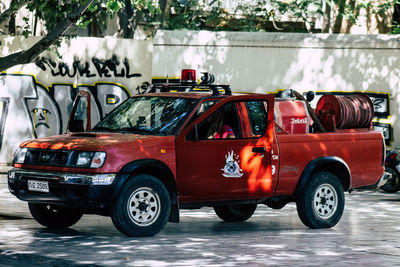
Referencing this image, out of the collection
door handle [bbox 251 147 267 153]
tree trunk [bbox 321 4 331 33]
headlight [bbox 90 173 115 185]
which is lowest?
headlight [bbox 90 173 115 185]

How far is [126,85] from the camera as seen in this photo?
74.5ft

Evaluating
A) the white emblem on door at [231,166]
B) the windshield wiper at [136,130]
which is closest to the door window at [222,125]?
the white emblem on door at [231,166]

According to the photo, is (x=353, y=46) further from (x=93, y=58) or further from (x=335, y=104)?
(x=335, y=104)

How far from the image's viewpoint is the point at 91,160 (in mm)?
10180

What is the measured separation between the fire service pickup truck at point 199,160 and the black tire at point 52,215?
1 centimetres

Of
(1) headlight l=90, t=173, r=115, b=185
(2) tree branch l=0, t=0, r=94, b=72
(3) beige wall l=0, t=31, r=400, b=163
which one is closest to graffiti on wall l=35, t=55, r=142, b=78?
(3) beige wall l=0, t=31, r=400, b=163

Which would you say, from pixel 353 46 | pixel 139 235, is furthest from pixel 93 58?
pixel 139 235

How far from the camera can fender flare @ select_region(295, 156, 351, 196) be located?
11.9 meters

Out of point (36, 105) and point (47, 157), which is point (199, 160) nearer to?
point (47, 157)

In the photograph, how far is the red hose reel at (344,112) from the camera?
1260cm

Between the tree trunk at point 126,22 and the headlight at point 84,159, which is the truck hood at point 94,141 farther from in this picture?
the tree trunk at point 126,22

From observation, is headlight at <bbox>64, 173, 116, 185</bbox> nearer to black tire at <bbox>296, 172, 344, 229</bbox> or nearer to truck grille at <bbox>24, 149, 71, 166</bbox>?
truck grille at <bbox>24, 149, 71, 166</bbox>

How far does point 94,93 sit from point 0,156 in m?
2.81

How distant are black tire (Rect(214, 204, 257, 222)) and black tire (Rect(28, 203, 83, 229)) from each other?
7.67ft
